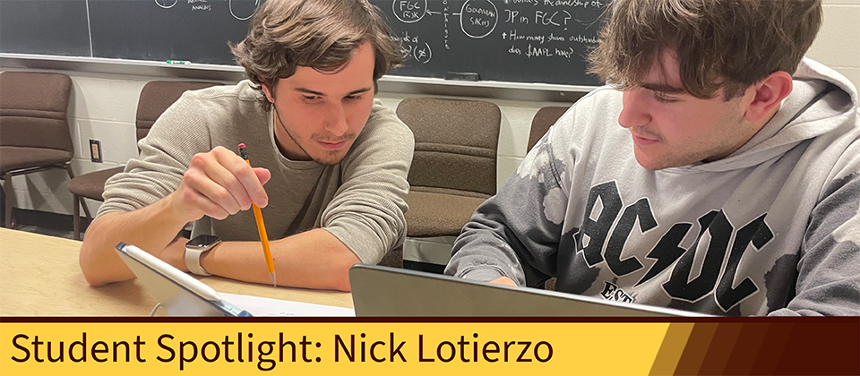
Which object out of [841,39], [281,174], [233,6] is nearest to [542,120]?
[841,39]

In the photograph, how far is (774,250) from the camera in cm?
103

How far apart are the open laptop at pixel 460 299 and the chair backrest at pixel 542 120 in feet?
6.83

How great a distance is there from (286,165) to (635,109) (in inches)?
32.2

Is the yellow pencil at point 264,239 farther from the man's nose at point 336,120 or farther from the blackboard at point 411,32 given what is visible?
the blackboard at point 411,32

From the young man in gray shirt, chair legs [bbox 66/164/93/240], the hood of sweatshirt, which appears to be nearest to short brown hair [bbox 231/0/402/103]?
the young man in gray shirt

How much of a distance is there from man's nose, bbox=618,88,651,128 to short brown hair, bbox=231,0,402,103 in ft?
2.00

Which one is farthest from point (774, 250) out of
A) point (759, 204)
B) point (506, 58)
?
point (506, 58)

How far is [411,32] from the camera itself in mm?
2912

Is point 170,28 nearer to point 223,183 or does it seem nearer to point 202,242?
point 202,242

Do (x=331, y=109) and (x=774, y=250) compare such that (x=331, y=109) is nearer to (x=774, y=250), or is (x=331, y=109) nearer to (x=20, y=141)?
(x=774, y=250)

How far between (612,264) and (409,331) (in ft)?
2.17

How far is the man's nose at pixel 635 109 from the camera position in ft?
3.23

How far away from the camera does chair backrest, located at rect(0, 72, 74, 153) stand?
3357 mm

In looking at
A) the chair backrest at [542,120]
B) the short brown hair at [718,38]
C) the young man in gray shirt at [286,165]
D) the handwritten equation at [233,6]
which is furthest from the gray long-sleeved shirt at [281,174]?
the handwritten equation at [233,6]
